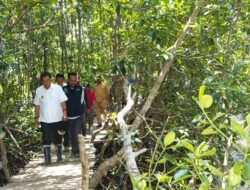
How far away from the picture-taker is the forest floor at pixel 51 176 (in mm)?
5125

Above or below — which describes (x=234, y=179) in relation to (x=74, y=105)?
above

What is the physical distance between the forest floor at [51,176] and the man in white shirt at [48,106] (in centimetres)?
32

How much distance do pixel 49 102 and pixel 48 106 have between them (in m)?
0.06

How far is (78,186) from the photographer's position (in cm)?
503

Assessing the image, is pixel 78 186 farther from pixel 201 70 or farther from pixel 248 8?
pixel 248 8

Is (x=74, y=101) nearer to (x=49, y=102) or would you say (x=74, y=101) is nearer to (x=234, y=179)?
(x=49, y=102)

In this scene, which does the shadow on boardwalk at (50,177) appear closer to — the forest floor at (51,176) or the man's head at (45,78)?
the forest floor at (51,176)

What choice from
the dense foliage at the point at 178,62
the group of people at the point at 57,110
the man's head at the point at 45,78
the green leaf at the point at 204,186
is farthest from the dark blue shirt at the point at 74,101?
the green leaf at the point at 204,186

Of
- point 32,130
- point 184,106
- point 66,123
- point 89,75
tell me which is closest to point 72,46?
point 89,75

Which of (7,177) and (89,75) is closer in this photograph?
(7,177)

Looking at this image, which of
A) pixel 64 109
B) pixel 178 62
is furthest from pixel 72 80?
pixel 178 62

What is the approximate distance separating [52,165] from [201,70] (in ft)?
8.57

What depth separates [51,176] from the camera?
5.60m

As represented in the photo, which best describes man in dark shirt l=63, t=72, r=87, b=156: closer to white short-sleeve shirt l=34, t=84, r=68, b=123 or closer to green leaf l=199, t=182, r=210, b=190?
white short-sleeve shirt l=34, t=84, r=68, b=123
